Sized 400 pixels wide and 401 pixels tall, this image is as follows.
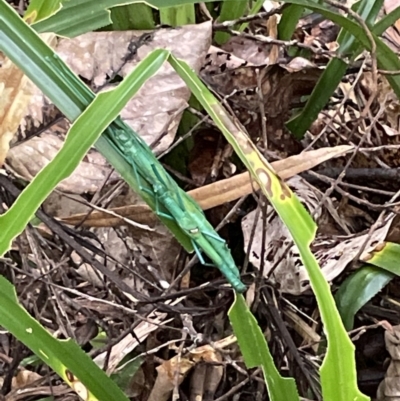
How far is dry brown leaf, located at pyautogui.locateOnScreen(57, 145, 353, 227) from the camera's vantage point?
62 centimetres

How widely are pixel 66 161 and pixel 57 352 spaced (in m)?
0.17

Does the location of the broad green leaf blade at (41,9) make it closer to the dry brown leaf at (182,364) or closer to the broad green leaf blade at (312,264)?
the broad green leaf blade at (312,264)

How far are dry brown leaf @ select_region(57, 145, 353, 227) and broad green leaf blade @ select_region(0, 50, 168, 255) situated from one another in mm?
205

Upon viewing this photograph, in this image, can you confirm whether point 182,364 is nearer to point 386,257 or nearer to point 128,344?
point 128,344

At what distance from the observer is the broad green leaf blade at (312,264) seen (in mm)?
424

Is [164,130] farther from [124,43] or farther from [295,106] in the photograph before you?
[295,106]

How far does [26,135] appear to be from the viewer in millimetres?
652

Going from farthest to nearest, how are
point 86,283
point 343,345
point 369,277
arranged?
point 86,283 → point 369,277 → point 343,345

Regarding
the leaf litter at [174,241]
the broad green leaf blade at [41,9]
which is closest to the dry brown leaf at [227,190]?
the leaf litter at [174,241]

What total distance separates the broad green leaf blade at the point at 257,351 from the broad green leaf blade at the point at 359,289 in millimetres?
139

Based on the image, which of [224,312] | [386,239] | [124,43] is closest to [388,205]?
[386,239]

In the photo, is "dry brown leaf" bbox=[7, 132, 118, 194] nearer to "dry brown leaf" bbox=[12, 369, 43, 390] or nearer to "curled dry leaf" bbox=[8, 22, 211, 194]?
"curled dry leaf" bbox=[8, 22, 211, 194]

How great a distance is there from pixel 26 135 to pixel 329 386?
1.32ft

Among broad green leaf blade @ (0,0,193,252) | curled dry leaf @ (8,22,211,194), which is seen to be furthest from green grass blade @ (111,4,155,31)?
broad green leaf blade @ (0,0,193,252)
